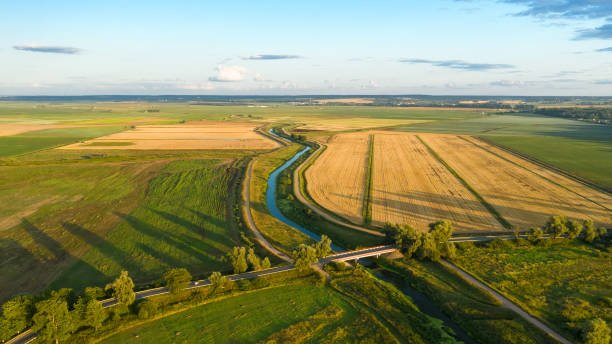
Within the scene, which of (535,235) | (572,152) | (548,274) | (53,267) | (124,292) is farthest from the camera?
(572,152)

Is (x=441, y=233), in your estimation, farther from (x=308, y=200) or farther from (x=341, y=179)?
(x=341, y=179)

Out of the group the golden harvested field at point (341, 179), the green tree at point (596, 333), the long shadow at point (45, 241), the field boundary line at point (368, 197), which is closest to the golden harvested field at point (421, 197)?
the field boundary line at point (368, 197)

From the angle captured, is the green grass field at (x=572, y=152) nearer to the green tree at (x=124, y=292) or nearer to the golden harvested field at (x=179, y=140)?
the green tree at (x=124, y=292)

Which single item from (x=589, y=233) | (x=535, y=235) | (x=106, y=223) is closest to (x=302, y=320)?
(x=535, y=235)

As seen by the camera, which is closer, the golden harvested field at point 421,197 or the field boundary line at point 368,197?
the golden harvested field at point 421,197

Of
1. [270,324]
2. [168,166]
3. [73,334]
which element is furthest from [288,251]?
[168,166]

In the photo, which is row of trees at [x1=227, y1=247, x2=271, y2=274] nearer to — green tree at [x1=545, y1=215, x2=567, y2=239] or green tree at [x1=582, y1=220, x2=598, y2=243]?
green tree at [x1=545, y1=215, x2=567, y2=239]

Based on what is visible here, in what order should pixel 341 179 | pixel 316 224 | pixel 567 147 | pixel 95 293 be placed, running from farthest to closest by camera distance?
pixel 567 147
pixel 341 179
pixel 316 224
pixel 95 293
